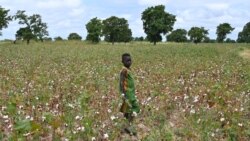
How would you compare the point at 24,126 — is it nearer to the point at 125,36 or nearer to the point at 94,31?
the point at 94,31

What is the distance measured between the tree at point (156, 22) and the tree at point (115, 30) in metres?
11.8

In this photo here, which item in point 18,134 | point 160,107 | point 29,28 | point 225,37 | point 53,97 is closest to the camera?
point 18,134

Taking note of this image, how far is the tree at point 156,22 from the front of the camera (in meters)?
92.3

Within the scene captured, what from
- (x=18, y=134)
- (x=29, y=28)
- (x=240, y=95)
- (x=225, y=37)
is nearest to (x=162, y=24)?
(x=29, y=28)

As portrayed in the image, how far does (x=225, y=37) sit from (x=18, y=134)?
450 ft

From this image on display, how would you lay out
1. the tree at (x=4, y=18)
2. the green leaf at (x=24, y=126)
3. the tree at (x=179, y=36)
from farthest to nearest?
the tree at (x=179, y=36), the tree at (x=4, y=18), the green leaf at (x=24, y=126)

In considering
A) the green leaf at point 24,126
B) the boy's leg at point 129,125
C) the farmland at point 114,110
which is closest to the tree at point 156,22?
the farmland at point 114,110

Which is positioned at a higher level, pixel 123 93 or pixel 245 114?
pixel 123 93

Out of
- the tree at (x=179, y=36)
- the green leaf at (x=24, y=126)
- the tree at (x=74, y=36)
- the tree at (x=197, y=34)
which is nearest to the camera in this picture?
the green leaf at (x=24, y=126)

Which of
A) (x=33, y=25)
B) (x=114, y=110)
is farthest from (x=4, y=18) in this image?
(x=114, y=110)

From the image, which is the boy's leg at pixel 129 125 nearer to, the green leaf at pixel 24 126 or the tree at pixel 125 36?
the green leaf at pixel 24 126

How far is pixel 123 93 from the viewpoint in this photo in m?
9.14

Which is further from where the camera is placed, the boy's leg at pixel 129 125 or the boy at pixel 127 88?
the boy at pixel 127 88

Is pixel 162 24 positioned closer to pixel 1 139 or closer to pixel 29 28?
pixel 29 28
